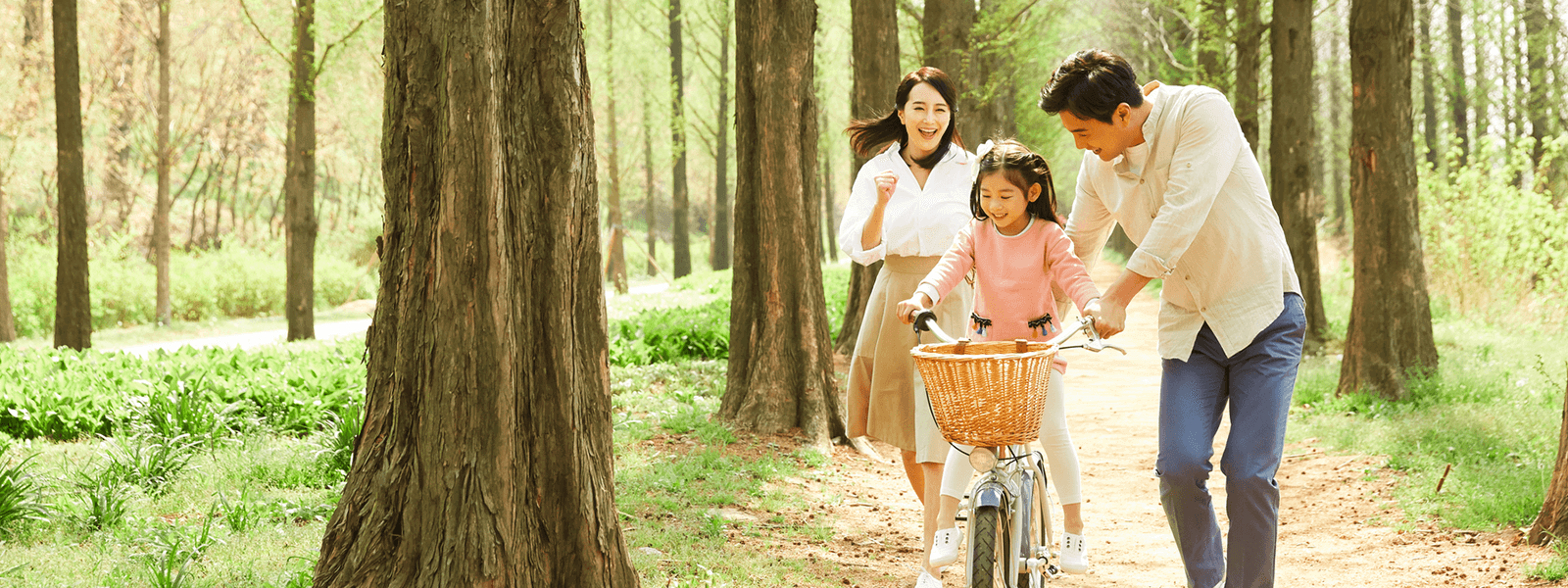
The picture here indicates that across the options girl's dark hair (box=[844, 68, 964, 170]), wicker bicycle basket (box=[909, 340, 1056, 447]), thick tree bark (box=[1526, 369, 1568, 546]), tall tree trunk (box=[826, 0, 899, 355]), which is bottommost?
thick tree bark (box=[1526, 369, 1568, 546])

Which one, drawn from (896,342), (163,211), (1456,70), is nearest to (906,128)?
(896,342)

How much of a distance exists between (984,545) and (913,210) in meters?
1.58

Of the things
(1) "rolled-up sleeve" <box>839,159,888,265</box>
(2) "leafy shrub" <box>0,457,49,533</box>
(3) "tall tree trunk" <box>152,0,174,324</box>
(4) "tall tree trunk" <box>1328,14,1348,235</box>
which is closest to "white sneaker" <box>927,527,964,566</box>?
(1) "rolled-up sleeve" <box>839,159,888,265</box>

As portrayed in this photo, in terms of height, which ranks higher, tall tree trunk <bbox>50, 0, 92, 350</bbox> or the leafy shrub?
tall tree trunk <bbox>50, 0, 92, 350</bbox>

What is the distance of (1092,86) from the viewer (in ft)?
9.78

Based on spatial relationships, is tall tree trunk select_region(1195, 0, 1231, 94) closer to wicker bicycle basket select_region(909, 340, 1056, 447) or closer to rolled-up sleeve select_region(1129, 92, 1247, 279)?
rolled-up sleeve select_region(1129, 92, 1247, 279)

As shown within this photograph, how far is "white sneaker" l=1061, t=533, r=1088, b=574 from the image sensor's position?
11.6ft

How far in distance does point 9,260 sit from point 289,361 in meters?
16.3

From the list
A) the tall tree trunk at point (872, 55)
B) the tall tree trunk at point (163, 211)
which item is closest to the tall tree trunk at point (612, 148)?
the tall tree trunk at point (163, 211)

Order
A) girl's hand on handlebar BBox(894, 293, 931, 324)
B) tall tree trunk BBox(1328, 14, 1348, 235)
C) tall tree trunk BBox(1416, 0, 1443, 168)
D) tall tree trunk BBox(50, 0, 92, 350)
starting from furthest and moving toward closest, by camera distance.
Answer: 1. tall tree trunk BBox(1328, 14, 1348, 235)
2. tall tree trunk BBox(1416, 0, 1443, 168)
3. tall tree trunk BBox(50, 0, 92, 350)
4. girl's hand on handlebar BBox(894, 293, 931, 324)

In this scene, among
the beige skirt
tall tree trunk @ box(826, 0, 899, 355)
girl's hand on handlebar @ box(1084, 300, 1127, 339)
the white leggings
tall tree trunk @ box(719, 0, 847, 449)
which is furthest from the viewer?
tall tree trunk @ box(826, 0, 899, 355)

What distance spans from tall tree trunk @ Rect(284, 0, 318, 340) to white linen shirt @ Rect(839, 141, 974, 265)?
955 cm

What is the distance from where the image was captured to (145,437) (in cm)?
567

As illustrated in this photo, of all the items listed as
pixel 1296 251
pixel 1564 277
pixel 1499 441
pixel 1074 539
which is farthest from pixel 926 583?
pixel 1564 277
